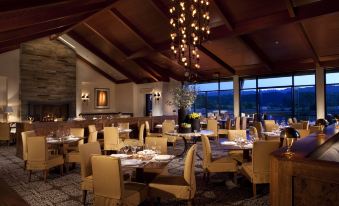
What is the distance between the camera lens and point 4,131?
1001 cm

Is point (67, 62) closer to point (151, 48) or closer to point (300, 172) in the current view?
point (151, 48)

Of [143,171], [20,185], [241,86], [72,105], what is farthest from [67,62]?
[143,171]

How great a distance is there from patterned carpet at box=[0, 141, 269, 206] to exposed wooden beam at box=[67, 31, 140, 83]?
26.3ft

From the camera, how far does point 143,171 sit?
3.97 m

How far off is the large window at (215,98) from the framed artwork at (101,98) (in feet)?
16.8

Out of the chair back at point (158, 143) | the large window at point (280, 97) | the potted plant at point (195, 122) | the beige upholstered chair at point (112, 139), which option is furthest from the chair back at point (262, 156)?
the large window at point (280, 97)

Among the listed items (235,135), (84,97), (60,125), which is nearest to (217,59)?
(235,135)

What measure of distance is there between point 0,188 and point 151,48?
25.3ft

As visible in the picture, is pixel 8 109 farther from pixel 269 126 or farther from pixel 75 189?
pixel 269 126

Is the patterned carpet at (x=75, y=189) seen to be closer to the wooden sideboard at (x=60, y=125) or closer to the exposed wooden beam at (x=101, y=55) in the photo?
the wooden sideboard at (x=60, y=125)

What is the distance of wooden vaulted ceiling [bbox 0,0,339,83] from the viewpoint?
6453mm

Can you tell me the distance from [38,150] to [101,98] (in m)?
10.7

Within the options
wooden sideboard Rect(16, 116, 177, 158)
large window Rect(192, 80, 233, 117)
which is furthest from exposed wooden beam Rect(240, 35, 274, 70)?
wooden sideboard Rect(16, 116, 177, 158)

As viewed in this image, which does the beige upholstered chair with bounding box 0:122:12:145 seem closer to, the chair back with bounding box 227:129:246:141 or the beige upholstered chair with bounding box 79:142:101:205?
the beige upholstered chair with bounding box 79:142:101:205
